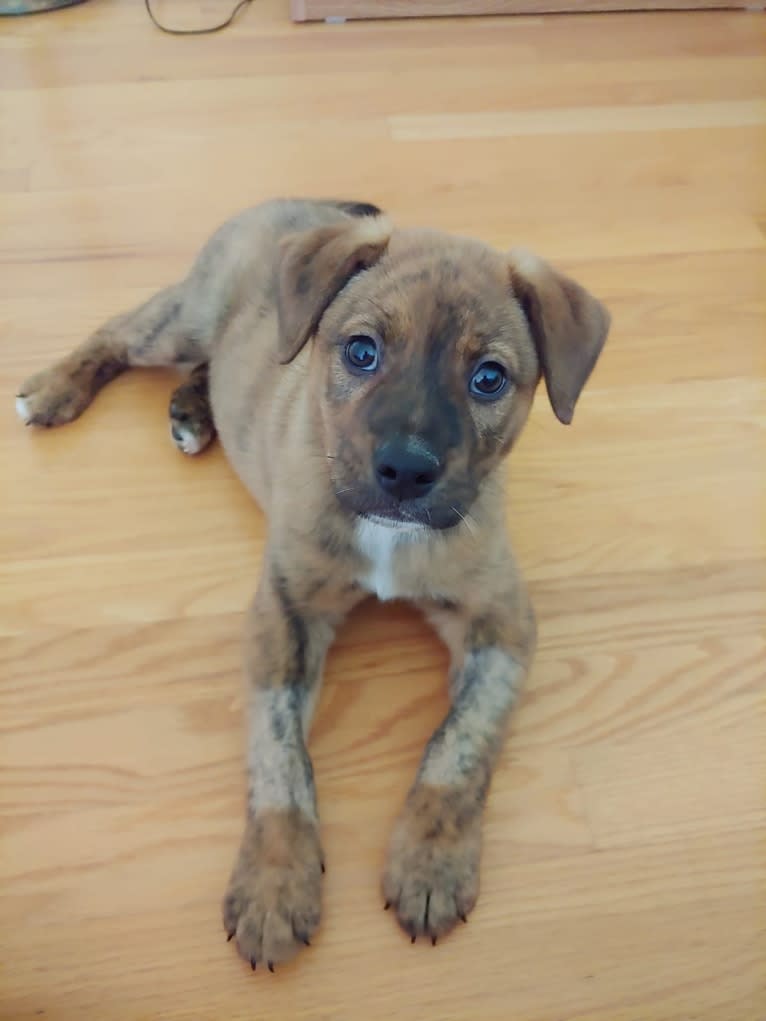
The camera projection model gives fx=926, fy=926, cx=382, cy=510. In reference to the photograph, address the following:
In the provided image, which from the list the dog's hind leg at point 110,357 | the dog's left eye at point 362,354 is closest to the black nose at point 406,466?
the dog's left eye at point 362,354

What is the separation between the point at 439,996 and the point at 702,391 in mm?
2057

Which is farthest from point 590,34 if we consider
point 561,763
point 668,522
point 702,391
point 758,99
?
point 561,763

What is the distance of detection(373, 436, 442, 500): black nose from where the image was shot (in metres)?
1.73

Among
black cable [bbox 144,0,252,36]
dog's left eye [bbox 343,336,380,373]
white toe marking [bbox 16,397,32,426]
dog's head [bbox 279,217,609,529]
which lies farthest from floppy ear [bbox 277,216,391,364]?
black cable [bbox 144,0,252,36]

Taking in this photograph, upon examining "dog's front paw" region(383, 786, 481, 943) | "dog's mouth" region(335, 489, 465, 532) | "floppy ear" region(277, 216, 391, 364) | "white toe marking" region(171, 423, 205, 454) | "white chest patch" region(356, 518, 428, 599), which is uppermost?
"floppy ear" region(277, 216, 391, 364)

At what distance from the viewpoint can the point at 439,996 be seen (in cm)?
184

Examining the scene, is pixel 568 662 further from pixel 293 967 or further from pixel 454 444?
pixel 293 967

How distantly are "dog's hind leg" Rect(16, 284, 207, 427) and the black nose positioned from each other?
130cm

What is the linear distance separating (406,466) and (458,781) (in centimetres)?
73

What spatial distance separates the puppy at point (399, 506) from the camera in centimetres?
183

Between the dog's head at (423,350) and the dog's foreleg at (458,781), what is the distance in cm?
A: 42

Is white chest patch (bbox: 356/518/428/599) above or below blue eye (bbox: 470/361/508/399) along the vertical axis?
below

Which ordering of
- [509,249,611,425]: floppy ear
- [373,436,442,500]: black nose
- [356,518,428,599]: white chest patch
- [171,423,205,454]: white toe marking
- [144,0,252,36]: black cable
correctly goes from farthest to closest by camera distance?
[144,0,252,36]: black cable → [171,423,205,454]: white toe marking → [356,518,428,599]: white chest patch → [509,249,611,425]: floppy ear → [373,436,442,500]: black nose

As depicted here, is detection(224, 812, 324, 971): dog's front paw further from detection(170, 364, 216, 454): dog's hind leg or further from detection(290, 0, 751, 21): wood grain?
detection(290, 0, 751, 21): wood grain
